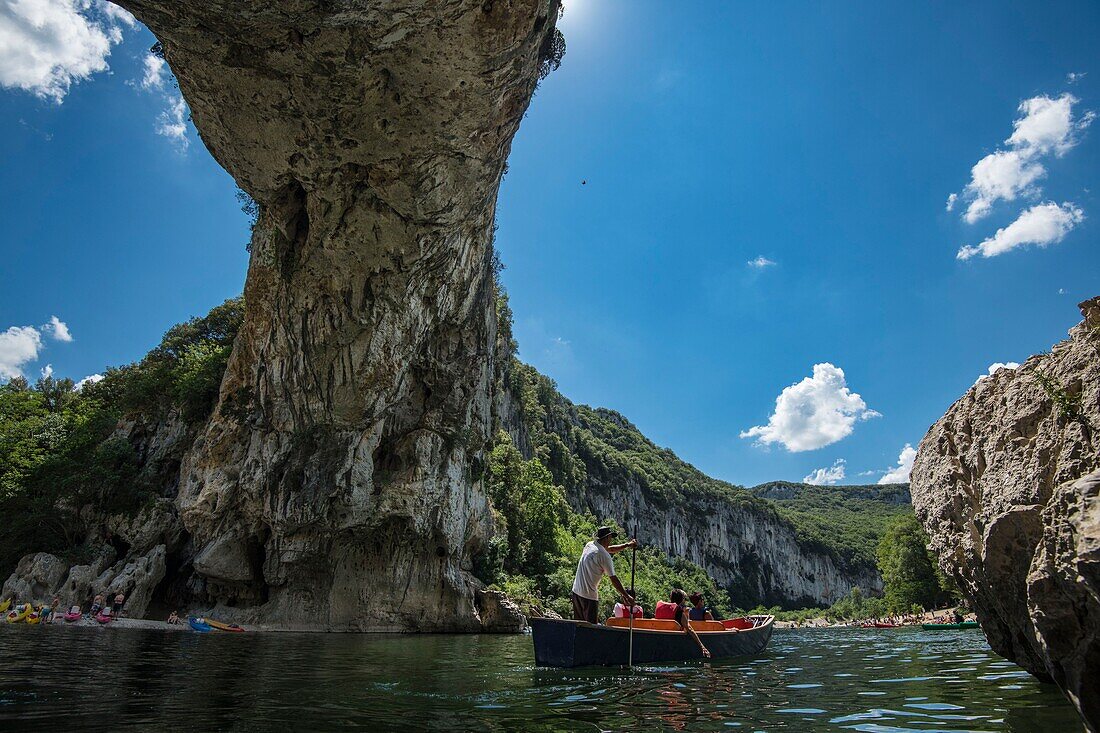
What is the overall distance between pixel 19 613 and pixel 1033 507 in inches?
1060

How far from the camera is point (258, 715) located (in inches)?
179

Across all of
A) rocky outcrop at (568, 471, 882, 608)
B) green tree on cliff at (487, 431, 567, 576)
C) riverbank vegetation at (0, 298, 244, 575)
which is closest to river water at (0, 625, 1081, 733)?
riverbank vegetation at (0, 298, 244, 575)

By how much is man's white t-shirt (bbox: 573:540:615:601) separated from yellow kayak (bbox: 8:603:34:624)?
64.7 feet

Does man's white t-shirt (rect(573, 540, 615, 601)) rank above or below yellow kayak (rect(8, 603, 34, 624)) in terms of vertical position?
above

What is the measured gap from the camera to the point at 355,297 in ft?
61.1

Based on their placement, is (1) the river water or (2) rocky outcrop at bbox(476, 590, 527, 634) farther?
(2) rocky outcrop at bbox(476, 590, 527, 634)

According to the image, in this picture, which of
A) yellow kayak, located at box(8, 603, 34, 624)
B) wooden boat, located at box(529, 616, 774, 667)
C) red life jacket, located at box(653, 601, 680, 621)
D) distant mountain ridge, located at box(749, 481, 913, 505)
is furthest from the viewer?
distant mountain ridge, located at box(749, 481, 913, 505)

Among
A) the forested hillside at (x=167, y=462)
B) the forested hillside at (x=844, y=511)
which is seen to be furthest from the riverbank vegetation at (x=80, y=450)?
the forested hillside at (x=844, y=511)

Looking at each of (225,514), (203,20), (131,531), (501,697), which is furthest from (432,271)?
(131,531)

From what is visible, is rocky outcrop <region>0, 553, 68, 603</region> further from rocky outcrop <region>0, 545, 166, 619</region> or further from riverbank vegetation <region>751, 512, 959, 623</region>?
riverbank vegetation <region>751, 512, 959, 623</region>

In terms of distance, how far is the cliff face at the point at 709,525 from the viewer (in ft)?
266

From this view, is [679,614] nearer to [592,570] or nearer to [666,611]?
[666,611]

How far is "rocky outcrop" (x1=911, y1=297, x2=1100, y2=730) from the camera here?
285 cm

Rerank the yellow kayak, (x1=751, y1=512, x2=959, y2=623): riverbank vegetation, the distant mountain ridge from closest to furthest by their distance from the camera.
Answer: the yellow kayak, (x1=751, y1=512, x2=959, y2=623): riverbank vegetation, the distant mountain ridge
